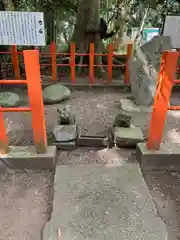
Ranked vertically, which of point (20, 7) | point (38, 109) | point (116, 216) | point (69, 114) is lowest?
point (116, 216)

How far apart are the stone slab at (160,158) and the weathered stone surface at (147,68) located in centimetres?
169

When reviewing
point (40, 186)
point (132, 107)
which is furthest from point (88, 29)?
point (40, 186)

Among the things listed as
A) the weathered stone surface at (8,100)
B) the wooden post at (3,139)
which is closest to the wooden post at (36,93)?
the wooden post at (3,139)

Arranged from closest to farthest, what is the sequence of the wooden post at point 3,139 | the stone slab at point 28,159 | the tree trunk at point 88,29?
the wooden post at point 3,139
the stone slab at point 28,159
the tree trunk at point 88,29

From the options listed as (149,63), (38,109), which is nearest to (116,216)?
(38,109)

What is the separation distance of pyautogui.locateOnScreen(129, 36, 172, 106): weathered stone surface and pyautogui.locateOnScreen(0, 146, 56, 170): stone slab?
88.2 inches

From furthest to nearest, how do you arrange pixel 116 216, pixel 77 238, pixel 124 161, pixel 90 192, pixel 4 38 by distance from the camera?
pixel 4 38, pixel 124 161, pixel 90 192, pixel 116 216, pixel 77 238

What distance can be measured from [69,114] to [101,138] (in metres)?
0.52

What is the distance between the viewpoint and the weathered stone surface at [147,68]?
3.69 m

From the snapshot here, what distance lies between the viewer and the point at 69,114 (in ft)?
9.66

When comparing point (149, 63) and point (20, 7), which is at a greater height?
point (20, 7)

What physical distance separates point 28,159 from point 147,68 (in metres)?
2.58

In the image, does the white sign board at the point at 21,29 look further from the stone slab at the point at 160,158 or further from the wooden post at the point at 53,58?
the wooden post at the point at 53,58

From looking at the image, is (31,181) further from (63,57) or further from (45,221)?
(63,57)
